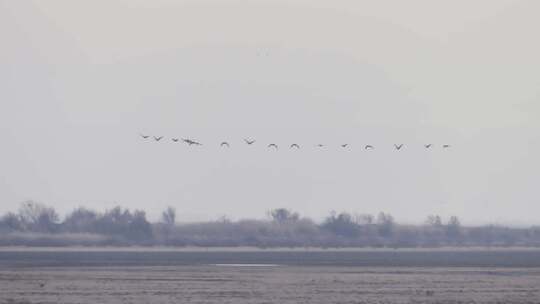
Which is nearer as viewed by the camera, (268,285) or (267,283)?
(268,285)

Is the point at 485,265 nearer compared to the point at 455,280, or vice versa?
the point at 455,280

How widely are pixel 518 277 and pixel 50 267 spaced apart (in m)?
32.8

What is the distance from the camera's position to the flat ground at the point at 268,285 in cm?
6931

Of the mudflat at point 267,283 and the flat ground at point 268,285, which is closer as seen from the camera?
the flat ground at point 268,285

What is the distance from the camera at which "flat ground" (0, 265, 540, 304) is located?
69.3 meters

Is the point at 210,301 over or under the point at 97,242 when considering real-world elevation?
under

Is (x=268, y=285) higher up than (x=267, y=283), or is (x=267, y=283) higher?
(x=267, y=283)

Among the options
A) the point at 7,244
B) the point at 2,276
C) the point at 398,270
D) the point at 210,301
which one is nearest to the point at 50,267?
the point at 2,276

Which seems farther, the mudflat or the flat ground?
Answer: the mudflat

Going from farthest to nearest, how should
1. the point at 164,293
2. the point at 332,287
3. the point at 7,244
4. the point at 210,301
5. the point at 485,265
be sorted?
the point at 7,244
the point at 485,265
the point at 332,287
the point at 164,293
the point at 210,301

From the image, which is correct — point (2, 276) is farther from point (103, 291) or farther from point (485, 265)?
point (485, 265)

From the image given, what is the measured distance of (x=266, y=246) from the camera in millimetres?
197000

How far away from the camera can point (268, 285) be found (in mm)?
80375

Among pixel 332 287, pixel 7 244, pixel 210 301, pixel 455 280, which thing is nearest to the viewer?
pixel 210 301
